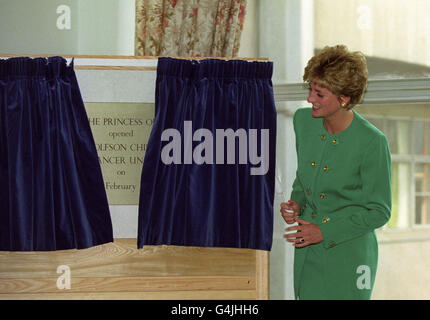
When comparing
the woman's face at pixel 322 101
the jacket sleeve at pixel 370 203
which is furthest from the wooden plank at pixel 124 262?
the woman's face at pixel 322 101

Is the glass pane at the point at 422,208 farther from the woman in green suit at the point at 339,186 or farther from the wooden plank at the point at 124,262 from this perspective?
the wooden plank at the point at 124,262

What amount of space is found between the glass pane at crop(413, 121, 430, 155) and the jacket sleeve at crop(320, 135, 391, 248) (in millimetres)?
544

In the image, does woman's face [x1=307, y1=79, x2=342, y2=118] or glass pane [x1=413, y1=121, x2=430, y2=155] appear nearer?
woman's face [x1=307, y1=79, x2=342, y2=118]

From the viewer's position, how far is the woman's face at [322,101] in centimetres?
159

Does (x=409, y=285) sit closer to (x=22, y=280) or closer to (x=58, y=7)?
(x=22, y=280)

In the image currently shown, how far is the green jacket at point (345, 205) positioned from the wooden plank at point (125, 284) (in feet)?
1.05

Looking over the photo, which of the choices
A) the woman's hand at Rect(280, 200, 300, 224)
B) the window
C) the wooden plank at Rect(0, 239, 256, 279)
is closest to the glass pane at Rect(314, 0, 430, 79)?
the window

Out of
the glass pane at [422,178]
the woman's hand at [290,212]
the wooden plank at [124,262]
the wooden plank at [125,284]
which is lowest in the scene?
the wooden plank at [125,284]

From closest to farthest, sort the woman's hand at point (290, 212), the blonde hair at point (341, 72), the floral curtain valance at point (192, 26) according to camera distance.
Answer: the blonde hair at point (341, 72) < the woman's hand at point (290, 212) < the floral curtain valance at point (192, 26)

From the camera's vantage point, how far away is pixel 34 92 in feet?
5.78

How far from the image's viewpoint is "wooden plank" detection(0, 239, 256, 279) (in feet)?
5.84

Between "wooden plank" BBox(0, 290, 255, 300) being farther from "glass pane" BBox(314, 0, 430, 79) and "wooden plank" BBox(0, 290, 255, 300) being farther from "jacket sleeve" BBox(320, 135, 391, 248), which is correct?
"glass pane" BBox(314, 0, 430, 79)
